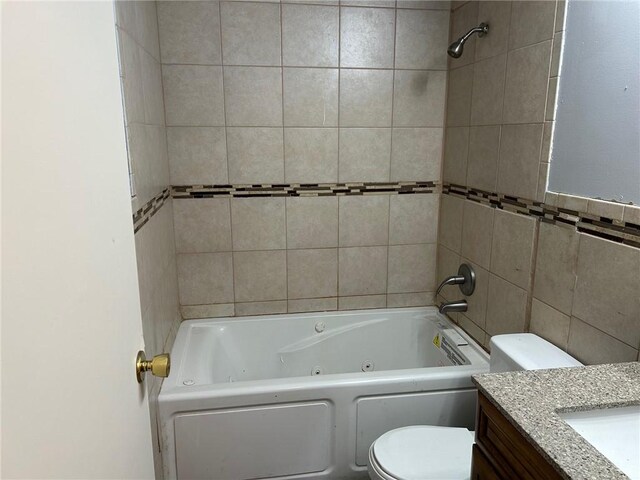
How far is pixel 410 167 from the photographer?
2.47 metres

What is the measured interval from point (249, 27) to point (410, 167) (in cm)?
109

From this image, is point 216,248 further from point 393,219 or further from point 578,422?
point 578,422

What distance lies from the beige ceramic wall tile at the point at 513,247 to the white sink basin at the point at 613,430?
777 mm

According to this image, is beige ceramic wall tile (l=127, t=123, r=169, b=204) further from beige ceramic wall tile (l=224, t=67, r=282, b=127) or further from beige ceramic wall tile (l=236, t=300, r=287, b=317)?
beige ceramic wall tile (l=236, t=300, r=287, b=317)

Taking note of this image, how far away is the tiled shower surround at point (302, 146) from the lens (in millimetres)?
2213

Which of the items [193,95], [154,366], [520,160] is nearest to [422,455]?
[154,366]

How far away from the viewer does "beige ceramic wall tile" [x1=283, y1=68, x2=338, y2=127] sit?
228 centimetres

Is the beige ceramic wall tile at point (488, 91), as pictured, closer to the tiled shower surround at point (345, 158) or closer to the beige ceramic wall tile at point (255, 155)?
the tiled shower surround at point (345, 158)

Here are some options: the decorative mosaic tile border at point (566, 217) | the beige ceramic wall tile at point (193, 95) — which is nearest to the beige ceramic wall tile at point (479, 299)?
the decorative mosaic tile border at point (566, 217)

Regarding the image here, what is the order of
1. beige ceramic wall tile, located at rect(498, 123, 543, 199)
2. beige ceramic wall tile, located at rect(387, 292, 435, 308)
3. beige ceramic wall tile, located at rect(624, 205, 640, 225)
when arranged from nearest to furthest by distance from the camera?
beige ceramic wall tile, located at rect(624, 205, 640, 225), beige ceramic wall tile, located at rect(498, 123, 543, 199), beige ceramic wall tile, located at rect(387, 292, 435, 308)

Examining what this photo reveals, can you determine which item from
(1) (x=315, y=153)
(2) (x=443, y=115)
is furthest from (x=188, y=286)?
(2) (x=443, y=115)

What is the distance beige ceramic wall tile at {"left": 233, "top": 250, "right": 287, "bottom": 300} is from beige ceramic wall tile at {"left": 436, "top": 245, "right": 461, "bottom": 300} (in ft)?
2.90

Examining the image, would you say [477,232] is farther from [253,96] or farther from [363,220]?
[253,96]

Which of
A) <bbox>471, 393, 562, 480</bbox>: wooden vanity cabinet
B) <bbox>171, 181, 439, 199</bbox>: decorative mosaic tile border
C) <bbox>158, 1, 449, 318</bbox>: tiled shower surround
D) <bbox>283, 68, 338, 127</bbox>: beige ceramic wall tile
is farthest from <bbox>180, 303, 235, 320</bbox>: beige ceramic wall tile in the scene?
<bbox>471, 393, 562, 480</bbox>: wooden vanity cabinet
